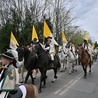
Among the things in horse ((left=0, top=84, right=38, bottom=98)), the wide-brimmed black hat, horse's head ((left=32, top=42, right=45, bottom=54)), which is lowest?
horse ((left=0, top=84, right=38, bottom=98))

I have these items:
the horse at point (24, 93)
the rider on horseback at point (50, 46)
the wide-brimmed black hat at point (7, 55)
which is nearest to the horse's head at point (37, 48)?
the rider on horseback at point (50, 46)

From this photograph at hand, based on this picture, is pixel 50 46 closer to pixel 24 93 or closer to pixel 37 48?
pixel 37 48

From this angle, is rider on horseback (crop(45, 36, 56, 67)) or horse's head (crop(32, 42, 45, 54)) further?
rider on horseback (crop(45, 36, 56, 67))

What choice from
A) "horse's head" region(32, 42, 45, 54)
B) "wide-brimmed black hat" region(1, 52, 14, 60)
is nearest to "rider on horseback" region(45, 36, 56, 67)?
"horse's head" region(32, 42, 45, 54)

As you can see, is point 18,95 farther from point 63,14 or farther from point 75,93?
point 63,14

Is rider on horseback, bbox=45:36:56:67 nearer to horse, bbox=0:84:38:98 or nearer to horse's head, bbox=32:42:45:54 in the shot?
horse's head, bbox=32:42:45:54

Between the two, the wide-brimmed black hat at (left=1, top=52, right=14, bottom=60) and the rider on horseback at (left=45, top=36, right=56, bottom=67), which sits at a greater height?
the rider on horseback at (left=45, top=36, right=56, bottom=67)

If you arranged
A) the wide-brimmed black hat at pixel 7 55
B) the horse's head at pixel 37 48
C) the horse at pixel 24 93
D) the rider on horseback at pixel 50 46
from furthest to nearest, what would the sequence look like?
the rider on horseback at pixel 50 46, the horse's head at pixel 37 48, the wide-brimmed black hat at pixel 7 55, the horse at pixel 24 93

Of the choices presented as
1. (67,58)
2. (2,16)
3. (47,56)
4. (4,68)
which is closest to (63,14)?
(2,16)

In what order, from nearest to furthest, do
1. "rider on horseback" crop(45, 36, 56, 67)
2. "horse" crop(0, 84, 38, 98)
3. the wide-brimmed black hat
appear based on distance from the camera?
"horse" crop(0, 84, 38, 98)
the wide-brimmed black hat
"rider on horseback" crop(45, 36, 56, 67)

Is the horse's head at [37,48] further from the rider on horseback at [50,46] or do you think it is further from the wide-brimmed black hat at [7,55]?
the wide-brimmed black hat at [7,55]

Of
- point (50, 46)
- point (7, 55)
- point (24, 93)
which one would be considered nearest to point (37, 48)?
point (50, 46)

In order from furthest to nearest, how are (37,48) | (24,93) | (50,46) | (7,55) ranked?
1. (50,46)
2. (37,48)
3. (7,55)
4. (24,93)

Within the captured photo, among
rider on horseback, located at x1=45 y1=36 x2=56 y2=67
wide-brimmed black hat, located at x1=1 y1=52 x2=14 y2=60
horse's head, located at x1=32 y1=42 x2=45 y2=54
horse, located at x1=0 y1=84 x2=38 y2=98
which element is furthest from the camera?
rider on horseback, located at x1=45 y1=36 x2=56 y2=67
